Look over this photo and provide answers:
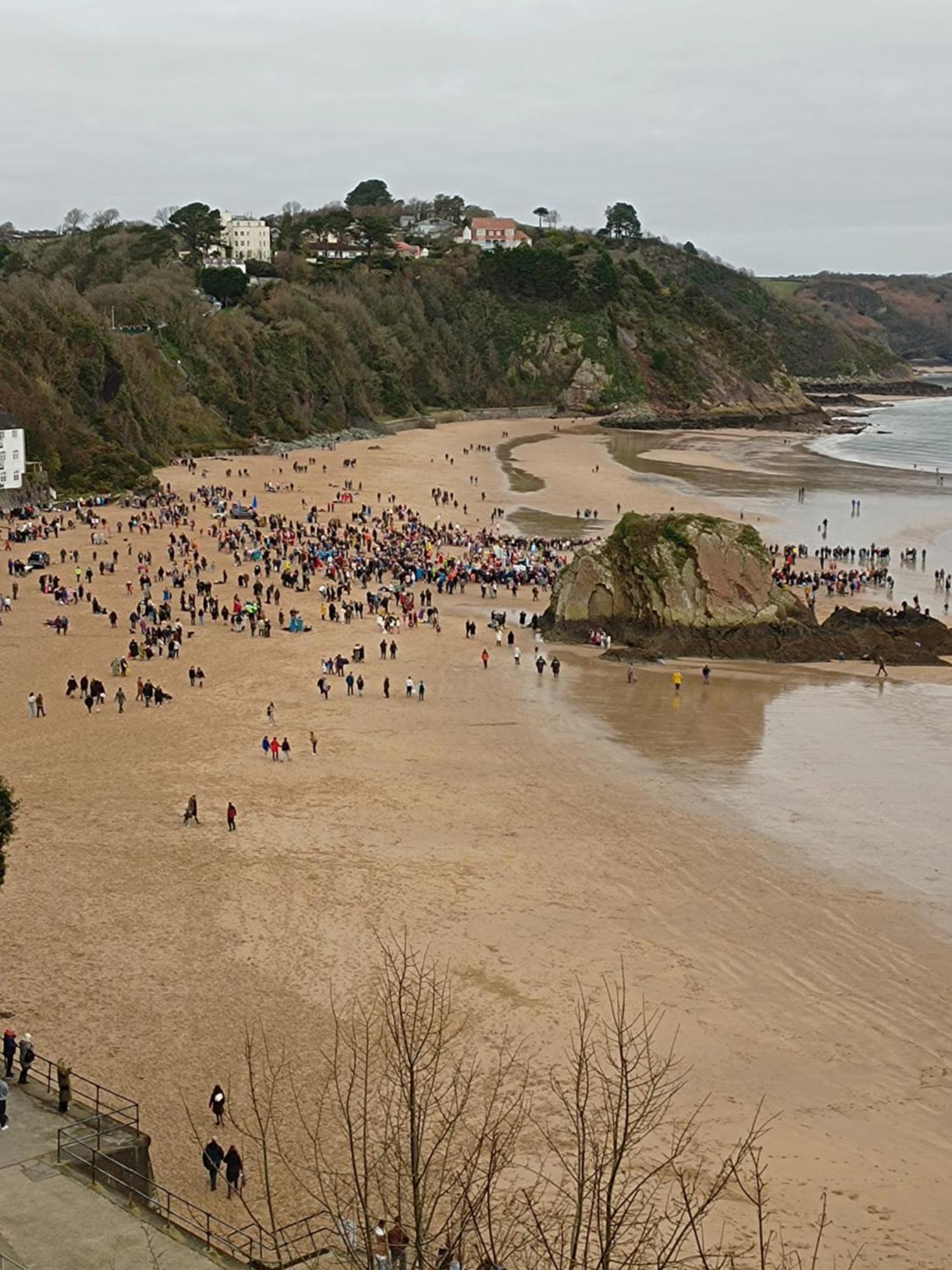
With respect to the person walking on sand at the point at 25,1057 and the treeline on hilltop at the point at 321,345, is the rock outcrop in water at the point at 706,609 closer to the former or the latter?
the person walking on sand at the point at 25,1057

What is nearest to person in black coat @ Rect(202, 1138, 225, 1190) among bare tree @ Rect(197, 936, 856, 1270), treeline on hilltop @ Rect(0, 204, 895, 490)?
bare tree @ Rect(197, 936, 856, 1270)

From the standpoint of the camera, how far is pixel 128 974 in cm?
1742

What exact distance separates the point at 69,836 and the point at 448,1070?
9.65m

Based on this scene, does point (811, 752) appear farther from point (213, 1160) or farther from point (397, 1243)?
point (397, 1243)

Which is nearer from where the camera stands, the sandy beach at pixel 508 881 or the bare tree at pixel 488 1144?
the bare tree at pixel 488 1144

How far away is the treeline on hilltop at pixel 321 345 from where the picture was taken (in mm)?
79938

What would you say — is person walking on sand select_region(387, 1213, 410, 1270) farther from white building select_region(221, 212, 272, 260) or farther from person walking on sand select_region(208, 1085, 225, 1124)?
white building select_region(221, 212, 272, 260)

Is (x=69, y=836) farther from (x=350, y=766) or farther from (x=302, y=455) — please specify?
(x=302, y=455)

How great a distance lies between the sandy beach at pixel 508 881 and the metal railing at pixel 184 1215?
1161mm

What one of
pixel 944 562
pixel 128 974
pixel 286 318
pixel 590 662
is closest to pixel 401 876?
pixel 128 974

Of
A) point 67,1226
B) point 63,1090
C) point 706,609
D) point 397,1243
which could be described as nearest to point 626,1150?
point 397,1243

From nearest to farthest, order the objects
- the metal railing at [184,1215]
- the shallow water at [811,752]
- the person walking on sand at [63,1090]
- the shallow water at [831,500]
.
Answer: the metal railing at [184,1215]
the person walking on sand at [63,1090]
the shallow water at [811,752]
the shallow water at [831,500]

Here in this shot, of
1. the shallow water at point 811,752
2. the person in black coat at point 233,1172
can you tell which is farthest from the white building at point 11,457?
the person in black coat at point 233,1172

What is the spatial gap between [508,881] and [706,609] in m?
19.1
